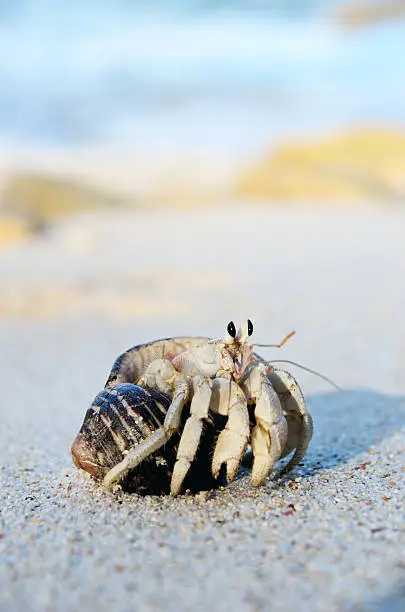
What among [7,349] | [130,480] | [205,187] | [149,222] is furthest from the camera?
[205,187]

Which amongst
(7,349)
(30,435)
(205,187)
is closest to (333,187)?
(205,187)

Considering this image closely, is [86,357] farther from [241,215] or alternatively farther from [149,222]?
[241,215]

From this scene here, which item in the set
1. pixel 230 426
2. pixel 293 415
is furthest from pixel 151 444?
pixel 293 415

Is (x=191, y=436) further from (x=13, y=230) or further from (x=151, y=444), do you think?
(x=13, y=230)

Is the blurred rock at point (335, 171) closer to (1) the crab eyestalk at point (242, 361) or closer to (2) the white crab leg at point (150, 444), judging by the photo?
(1) the crab eyestalk at point (242, 361)

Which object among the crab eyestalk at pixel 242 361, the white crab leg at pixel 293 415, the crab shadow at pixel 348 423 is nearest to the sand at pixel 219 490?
the crab shadow at pixel 348 423

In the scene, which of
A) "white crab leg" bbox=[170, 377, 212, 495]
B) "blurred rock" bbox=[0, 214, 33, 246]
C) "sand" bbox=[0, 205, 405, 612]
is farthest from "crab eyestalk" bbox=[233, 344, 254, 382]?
"blurred rock" bbox=[0, 214, 33, 246]
